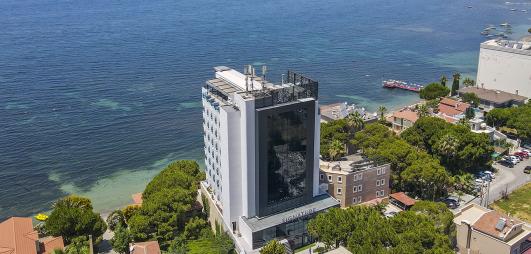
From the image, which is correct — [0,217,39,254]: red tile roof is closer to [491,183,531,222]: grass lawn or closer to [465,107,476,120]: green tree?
[491,183,531,222]: grass lawn

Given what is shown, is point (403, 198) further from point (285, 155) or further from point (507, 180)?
point (507, 180)

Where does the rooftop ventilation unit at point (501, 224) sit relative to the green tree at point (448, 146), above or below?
below

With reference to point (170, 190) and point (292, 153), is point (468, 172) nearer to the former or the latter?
point (292, 153)

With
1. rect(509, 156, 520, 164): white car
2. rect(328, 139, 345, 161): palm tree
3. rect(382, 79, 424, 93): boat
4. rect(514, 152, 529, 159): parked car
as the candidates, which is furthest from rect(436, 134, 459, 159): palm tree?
rect(382, 79, 424, 93): boat

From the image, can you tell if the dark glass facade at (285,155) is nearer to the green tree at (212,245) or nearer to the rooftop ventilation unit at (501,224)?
the green tree at (212,245)

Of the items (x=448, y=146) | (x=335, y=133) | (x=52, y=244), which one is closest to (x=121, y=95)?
(x=335, y=133)

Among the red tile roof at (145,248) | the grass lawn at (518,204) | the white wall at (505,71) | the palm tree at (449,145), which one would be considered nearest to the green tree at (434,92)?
the white wall at (505,71)
